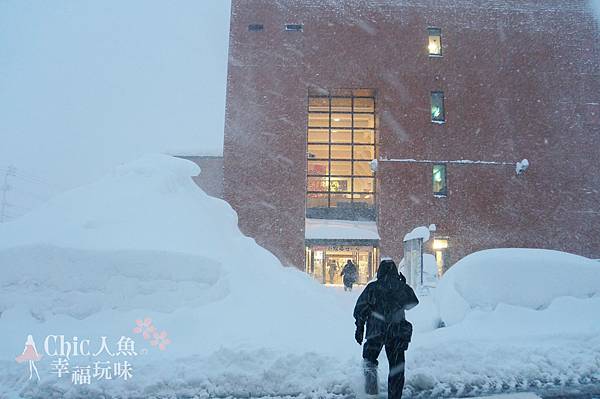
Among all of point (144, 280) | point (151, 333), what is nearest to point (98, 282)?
point (144, 280)

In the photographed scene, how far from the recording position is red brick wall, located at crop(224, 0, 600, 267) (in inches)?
859

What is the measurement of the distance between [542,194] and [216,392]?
837 inches

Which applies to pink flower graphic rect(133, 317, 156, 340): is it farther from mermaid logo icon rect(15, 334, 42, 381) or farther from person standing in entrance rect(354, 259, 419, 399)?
person standing in entrance rect(354, 259, 419, 399)

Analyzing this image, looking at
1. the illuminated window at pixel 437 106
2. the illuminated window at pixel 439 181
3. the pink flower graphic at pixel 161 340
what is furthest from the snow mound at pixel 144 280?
the illuminated window at pixel 437 106

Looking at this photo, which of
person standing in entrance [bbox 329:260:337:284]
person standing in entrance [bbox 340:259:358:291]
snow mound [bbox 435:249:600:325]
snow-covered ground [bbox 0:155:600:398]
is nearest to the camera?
snow-covered ground [bbox 0:155:600:398]

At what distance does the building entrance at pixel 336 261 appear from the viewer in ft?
74.0

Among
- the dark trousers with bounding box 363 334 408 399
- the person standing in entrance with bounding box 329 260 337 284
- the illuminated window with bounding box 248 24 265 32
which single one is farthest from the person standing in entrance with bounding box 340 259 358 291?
the dark trousers with bounding box 363 334 408 399

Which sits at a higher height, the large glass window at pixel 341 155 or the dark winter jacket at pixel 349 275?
the large glass window at pixel 341 155

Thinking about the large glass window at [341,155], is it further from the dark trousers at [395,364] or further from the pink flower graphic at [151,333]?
the dark trousers at [395,364]

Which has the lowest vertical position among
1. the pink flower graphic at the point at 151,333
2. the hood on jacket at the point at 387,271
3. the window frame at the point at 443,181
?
the pink flower graphic at the point at 151,333

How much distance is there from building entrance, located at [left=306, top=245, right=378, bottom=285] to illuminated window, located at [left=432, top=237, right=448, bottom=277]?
2915mm

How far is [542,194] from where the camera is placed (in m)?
22.1

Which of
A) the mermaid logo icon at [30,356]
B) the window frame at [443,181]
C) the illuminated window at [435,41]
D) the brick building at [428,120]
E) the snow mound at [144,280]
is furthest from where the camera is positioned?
the illuminated window at [435,41]

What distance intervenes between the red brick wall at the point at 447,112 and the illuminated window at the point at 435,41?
0.30 meters
